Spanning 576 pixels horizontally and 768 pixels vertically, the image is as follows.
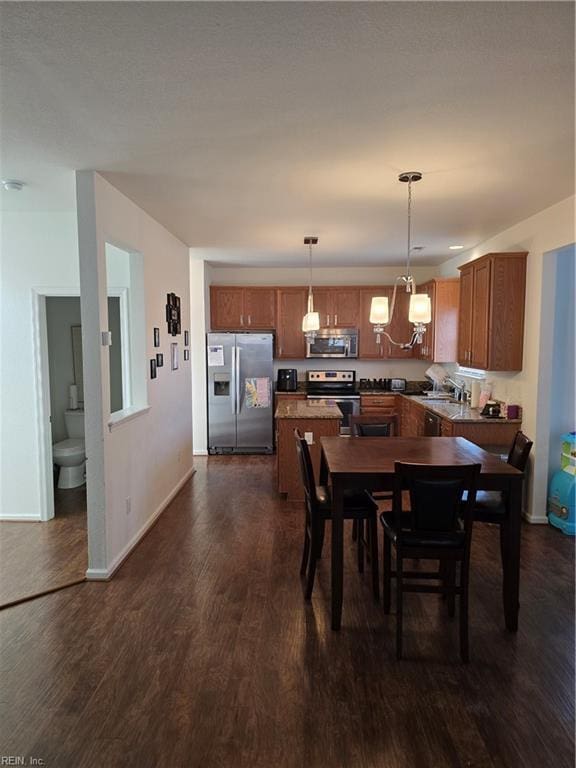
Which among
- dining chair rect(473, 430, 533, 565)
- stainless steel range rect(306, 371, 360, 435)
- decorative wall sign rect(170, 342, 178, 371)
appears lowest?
dining chair rect(473, 430, 533, 565)

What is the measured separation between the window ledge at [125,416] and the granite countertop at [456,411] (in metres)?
2.73

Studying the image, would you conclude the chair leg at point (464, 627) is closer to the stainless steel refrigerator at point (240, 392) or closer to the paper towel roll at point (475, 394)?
the paper towel roll at point (475, 394)

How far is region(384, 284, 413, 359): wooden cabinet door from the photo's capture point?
6809mm

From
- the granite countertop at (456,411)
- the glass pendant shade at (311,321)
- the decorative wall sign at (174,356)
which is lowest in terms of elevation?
the granite countertop at (456,411)

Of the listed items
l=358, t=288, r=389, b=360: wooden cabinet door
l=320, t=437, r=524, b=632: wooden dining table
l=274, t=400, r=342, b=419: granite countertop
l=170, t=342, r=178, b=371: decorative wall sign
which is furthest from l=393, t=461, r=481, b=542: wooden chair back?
l=358, t=288, r=389, b=360: wooden cabinet door

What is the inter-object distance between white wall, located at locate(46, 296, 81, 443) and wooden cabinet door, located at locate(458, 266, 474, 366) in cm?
424

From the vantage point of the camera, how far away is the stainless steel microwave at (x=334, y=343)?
22.5 feet

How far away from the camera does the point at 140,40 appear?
1692mm

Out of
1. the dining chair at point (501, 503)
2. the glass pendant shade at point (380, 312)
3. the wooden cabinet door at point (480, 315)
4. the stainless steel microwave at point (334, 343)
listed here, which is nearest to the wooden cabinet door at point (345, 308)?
the stainless steel microwave at point (334, 343)

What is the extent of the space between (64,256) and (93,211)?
4.11 feet

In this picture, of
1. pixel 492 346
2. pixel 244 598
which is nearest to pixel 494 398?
pixel 492 346

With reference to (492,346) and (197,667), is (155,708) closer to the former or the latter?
(197,667)

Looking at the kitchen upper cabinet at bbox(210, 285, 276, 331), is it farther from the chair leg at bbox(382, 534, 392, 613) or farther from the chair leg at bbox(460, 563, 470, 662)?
the chair leg at bbox(460, 563, 470, 662)

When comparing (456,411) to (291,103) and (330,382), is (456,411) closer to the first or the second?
(330,382)
